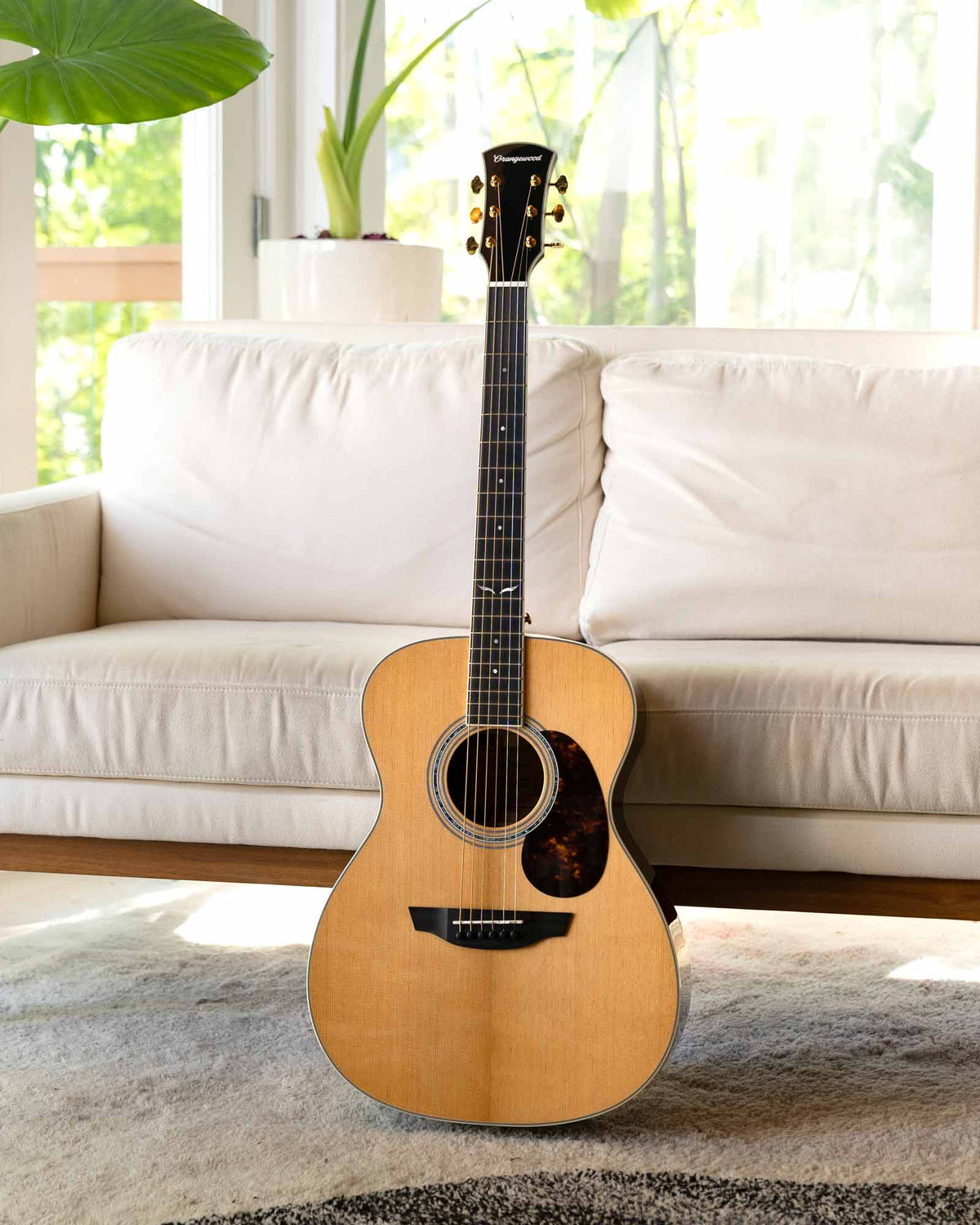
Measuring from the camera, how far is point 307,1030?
1.65m

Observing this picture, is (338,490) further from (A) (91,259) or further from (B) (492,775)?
(A) (91,259)

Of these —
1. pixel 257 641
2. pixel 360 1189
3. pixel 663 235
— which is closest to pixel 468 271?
pixel 663 235

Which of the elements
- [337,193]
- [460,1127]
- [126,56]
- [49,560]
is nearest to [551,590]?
[49,560]

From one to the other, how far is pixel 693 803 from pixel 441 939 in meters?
0.31

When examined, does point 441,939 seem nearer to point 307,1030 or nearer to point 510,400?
point 307,1030

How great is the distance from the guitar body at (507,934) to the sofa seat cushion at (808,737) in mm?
134

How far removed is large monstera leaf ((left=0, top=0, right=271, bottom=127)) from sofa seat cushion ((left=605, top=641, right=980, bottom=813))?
3.44 feet

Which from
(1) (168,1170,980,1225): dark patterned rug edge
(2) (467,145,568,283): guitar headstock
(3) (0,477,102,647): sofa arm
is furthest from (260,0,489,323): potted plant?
(1) (168,1170,980,1225): dark patterned rug edge

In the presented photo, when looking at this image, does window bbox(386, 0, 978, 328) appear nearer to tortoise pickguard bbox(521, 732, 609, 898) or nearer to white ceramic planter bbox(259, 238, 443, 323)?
white ceramic planter bbox(259, 238, 443, 323)

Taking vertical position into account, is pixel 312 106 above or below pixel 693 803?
above

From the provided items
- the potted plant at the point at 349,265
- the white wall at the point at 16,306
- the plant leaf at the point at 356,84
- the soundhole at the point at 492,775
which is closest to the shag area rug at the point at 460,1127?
the soundhole at the point at 492,775

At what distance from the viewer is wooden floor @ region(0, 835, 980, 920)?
4.76 ft

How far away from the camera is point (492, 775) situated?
1.35 metres

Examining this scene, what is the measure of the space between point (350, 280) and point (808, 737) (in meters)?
1.58
